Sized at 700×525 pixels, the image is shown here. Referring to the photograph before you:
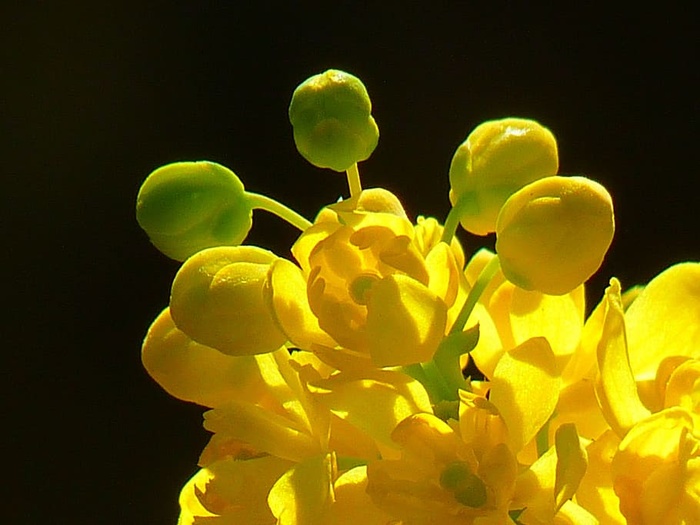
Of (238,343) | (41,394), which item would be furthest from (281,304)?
(41,394)

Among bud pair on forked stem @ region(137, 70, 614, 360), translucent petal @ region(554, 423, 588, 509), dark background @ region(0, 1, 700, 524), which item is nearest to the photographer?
translucent petal @ region(554, 423, 588, 509)

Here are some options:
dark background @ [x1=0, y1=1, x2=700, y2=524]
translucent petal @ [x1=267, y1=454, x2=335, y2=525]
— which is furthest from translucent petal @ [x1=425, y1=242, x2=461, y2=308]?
dark background @ [x1=0, y1=1, x2=700, y2=524]

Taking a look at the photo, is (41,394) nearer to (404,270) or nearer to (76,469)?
(76,469)

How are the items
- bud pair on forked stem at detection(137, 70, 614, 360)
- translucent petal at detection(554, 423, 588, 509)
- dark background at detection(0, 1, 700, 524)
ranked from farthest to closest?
1. dark background at detection(0, 1, 700, 524)
2. bud pair on forked stem at detection(137, 70, 614, 360)
3. translucent petal at detection(554, 423, 588, 509)

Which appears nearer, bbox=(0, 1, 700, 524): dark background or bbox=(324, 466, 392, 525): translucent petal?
bbox=(324, 466, 392, 525): translucent petal

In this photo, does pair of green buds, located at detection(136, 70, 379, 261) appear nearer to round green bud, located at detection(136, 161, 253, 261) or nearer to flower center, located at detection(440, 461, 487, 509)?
round green bud, located at detection(136, 161, 253, 261)

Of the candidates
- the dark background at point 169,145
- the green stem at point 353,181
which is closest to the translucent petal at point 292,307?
the green stem at point 353,181

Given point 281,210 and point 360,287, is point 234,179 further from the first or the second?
point 360,287

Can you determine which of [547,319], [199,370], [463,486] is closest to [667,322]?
[547,319]
